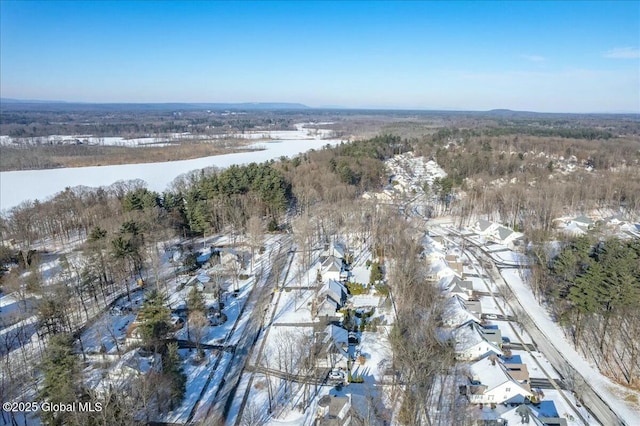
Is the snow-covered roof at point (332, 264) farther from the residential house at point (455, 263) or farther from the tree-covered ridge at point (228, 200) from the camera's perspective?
the tree-covered ridge at point (228, 200)

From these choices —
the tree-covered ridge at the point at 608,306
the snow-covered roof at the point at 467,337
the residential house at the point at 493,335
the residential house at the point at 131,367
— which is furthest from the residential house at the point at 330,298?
the tree-covered ridge at the point at 608,306

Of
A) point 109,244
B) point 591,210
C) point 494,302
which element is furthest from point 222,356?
point 591,210

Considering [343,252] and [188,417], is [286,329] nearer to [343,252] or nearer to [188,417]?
[188,417]

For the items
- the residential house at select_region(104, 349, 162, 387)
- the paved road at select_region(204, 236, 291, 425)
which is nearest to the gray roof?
the paved road at select_region(204, 236, 291, 425)

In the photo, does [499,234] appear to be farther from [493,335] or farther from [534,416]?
[534,416]

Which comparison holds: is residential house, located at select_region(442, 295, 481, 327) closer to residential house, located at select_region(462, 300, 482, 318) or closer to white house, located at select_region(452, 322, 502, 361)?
residential house, located at select_region(462, 300, 482, 318)

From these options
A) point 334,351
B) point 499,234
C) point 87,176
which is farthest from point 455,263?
Result: point 87,176
